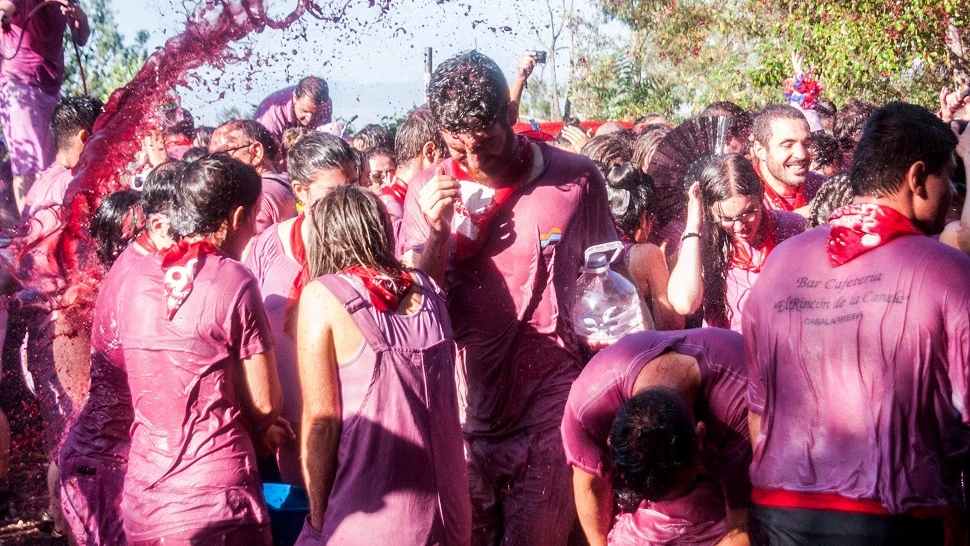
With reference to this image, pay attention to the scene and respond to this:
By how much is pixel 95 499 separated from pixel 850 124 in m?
5.42

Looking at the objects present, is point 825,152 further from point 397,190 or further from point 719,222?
point 397,190

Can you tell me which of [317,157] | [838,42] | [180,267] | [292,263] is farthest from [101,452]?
[838,42]

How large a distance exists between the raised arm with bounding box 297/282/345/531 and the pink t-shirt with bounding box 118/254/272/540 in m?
0.35

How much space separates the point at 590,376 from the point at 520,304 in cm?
76

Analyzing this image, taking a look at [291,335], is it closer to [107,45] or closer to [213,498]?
[213,498]

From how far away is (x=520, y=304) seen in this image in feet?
13.7

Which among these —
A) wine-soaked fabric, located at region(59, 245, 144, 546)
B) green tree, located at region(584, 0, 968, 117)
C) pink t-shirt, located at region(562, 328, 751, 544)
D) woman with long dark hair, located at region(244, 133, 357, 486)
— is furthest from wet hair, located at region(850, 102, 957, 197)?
green tree, located at region(584, 0, 968, 117)

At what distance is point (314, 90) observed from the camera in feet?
23.7

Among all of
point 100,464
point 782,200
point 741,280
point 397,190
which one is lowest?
point 100,464

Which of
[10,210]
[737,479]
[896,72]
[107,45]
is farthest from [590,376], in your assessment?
[896,72]

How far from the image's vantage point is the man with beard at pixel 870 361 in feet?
9.45

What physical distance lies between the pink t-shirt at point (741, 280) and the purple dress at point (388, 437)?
6.11 feet

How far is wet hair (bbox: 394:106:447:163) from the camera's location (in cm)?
583

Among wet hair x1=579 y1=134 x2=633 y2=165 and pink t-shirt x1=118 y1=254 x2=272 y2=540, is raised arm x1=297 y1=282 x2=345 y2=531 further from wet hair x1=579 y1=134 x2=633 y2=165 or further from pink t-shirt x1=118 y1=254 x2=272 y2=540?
wet hair x1=579 y1=134 x2=633 y2=165
